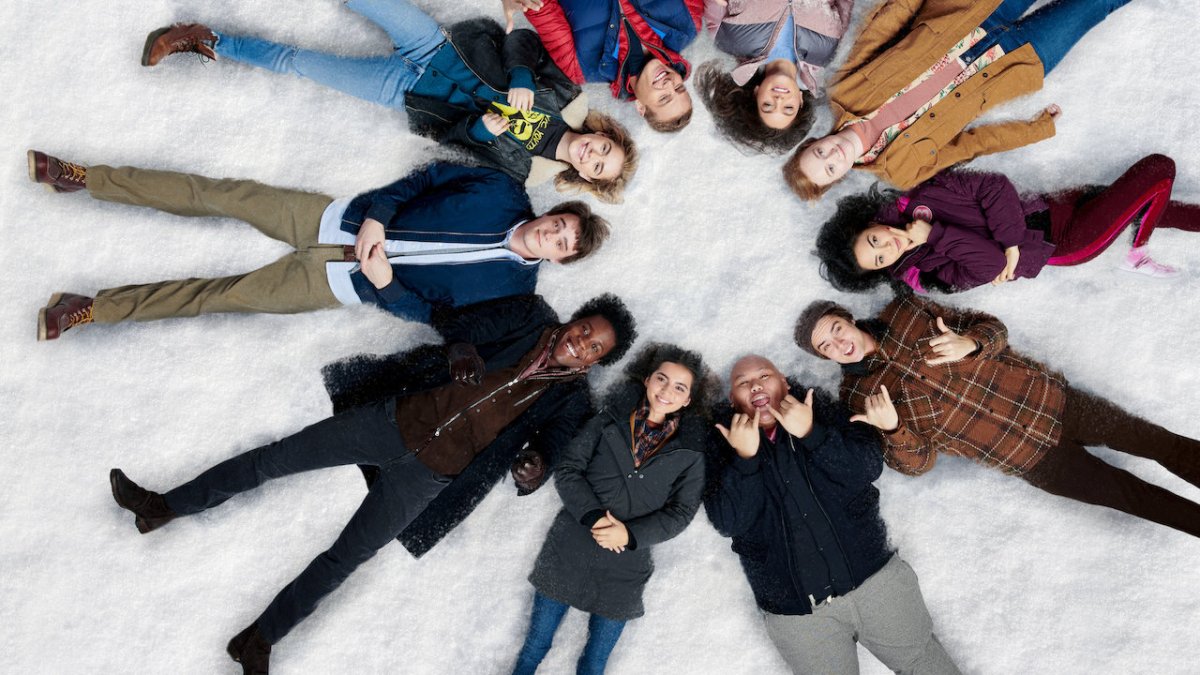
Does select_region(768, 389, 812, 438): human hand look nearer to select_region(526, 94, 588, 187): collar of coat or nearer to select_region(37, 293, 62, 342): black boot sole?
select_region(526, 94, 588, 187): collar of coat

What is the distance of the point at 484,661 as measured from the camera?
343 centimetres

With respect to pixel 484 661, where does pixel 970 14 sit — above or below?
above

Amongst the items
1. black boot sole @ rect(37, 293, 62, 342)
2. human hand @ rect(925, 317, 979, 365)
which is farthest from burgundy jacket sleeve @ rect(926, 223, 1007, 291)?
black boot sole @ rect(37, 293, 62, 342)

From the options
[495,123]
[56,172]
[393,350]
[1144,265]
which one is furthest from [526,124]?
[1144,265]

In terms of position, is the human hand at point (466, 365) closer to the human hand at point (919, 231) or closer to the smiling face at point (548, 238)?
the smiling face at point (548, 238)

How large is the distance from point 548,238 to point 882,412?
1.60 metres

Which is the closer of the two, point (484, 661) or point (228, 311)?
point (228, 311)

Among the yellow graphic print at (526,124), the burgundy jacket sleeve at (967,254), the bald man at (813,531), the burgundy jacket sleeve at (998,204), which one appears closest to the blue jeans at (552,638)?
the bald man at (813,531)

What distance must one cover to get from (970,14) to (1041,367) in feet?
5.17

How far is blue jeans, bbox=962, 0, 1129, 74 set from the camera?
3.05 metres

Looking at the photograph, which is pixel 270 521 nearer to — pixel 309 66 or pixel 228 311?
pixel 228 311

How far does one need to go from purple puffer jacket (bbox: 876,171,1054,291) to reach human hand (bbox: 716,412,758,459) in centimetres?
96

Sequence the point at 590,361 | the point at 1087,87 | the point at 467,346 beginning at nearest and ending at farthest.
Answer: the point at 467,346, the point at 590,361, the point at 1087,87

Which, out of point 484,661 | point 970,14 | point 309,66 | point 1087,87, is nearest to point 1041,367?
point 1087,87
